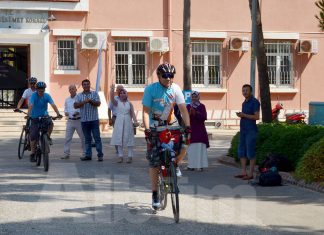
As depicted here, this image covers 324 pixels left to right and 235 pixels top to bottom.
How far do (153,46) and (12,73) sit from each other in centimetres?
564

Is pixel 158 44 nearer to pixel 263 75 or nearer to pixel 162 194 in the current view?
pixel 263 75

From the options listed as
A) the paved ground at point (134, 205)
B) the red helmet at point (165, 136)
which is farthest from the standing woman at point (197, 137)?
the red helmet at point (165, 136)

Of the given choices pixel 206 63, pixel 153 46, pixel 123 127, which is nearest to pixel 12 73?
pixel 153 46

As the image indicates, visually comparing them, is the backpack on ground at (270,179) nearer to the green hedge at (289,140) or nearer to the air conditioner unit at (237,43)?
the green hedge at (289,140)

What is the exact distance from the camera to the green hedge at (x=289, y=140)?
1316cm

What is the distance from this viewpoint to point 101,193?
436 inches

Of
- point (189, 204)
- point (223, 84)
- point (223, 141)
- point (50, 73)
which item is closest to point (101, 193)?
point (189, 204)

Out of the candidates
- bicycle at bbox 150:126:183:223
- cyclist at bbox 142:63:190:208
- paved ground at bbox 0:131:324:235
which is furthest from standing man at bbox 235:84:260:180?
bicycle at bbox 150:126:183:223

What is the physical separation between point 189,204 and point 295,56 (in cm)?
2141

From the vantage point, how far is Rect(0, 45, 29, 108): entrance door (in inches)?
1117

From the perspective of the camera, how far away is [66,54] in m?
28.3

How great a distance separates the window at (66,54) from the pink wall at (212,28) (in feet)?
0.89

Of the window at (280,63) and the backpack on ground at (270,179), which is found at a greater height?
the window at (280,63)

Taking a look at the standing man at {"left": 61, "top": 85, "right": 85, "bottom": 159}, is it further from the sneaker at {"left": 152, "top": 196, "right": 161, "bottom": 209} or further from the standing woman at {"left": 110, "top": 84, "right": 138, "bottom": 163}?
the sneaker at {"left": 152, "top": 196, "right": 161, "bottom": 209}
